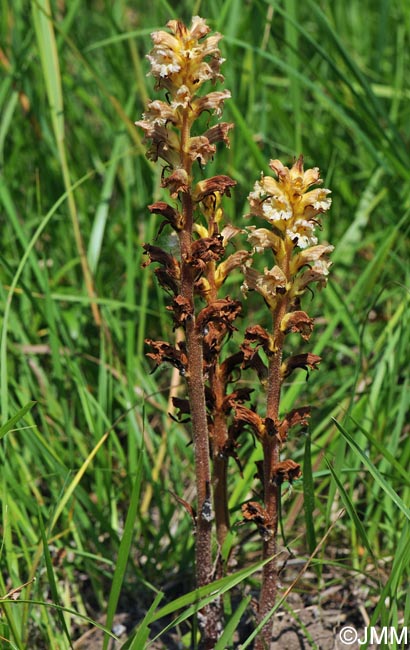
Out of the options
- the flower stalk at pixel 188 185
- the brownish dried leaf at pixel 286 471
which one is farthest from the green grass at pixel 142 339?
the flower stalk at pixel 188 185

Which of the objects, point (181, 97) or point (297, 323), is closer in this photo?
point (181, 97)

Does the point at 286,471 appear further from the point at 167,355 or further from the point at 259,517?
the point at 167,355

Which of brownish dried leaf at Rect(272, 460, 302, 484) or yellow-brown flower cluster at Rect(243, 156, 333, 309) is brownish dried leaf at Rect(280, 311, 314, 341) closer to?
yellow-brown flower cluster at Rect(243, 156, 333, 309)

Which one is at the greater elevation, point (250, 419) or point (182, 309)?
point (182, 309)

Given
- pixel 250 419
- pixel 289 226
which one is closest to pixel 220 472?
pixel 250 419

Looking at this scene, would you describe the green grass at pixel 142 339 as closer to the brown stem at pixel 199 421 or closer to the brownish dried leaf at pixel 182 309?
the brown stem at pixel 199 421

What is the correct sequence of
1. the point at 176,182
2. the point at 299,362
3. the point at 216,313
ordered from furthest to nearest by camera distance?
the point at 299,362 < the point at 216,313 < the point at 176,182
